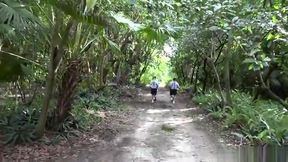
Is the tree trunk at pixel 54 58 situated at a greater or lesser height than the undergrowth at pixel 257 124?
greater

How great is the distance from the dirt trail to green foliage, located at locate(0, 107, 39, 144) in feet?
5.17

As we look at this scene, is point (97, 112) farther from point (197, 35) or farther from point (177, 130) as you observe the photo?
point (197, 35)

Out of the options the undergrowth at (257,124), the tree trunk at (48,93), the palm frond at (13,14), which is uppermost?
the palm frond at (13,14)

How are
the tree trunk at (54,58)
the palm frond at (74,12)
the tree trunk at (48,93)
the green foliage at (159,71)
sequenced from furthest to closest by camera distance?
the green foliage at (159,71) < the tree trunk at (48,93) < the tree trunk at (54,58) < the palm frond at (74,12)

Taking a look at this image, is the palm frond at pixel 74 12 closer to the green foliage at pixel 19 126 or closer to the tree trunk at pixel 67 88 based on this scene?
the tree trunk at pixel 67 88

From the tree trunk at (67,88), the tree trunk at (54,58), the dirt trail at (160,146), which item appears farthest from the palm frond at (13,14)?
the tree trunk at (67,88)

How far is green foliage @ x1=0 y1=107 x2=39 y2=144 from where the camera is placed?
973 cm

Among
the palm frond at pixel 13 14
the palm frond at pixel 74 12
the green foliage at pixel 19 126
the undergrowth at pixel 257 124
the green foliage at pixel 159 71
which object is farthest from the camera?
the green foliage at pixel 159 71

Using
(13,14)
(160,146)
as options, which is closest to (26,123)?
(160,146)

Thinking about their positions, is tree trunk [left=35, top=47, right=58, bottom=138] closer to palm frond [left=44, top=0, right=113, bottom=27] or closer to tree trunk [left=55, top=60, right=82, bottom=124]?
tree trunk [left=55, top=60, right=82, bottom=124]

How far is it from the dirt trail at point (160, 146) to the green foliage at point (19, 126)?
1577 mm

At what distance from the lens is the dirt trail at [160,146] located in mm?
9039

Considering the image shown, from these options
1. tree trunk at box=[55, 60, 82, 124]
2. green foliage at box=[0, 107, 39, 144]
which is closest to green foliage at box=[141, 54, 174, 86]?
tree trunk at box=[55, 60, 82, 124]

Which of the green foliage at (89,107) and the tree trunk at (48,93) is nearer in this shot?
the tree trunk at (48,93)
